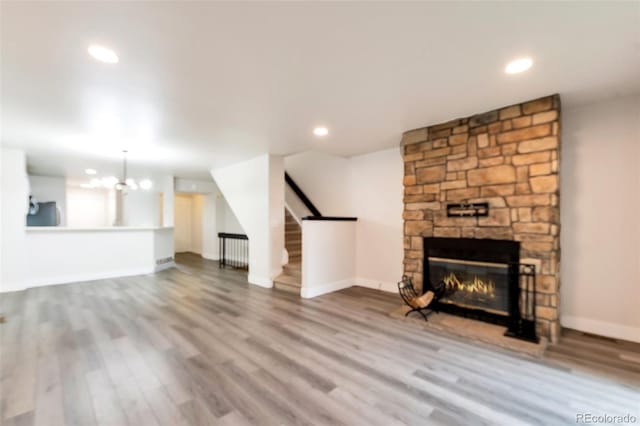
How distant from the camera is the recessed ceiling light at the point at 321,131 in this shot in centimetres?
380

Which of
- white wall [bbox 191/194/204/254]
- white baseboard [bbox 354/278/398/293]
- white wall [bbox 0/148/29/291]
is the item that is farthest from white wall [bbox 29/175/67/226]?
white baseboard [bbox 354/278/398/293]

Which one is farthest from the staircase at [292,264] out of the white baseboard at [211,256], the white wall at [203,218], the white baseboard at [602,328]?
the white baseboard at [602,328]

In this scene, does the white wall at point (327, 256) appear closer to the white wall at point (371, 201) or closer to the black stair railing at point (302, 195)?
the white wall at point (371, 201)

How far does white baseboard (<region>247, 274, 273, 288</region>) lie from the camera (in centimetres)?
515

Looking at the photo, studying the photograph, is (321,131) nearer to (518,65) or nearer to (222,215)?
(518,65)

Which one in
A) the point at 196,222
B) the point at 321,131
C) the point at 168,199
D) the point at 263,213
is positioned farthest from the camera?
the point at 196,222

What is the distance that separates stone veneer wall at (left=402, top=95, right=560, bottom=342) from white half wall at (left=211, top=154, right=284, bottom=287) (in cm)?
240

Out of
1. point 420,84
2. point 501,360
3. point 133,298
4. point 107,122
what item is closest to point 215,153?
point 107,122

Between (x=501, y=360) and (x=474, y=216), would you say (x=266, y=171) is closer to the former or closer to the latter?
(x=474, y=216)

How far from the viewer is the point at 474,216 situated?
10.9 feet

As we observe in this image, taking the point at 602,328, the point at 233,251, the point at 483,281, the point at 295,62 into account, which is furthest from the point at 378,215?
the point at 233,251

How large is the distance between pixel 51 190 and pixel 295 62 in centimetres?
903

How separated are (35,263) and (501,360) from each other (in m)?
7.44

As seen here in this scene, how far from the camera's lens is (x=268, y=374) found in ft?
7.29
